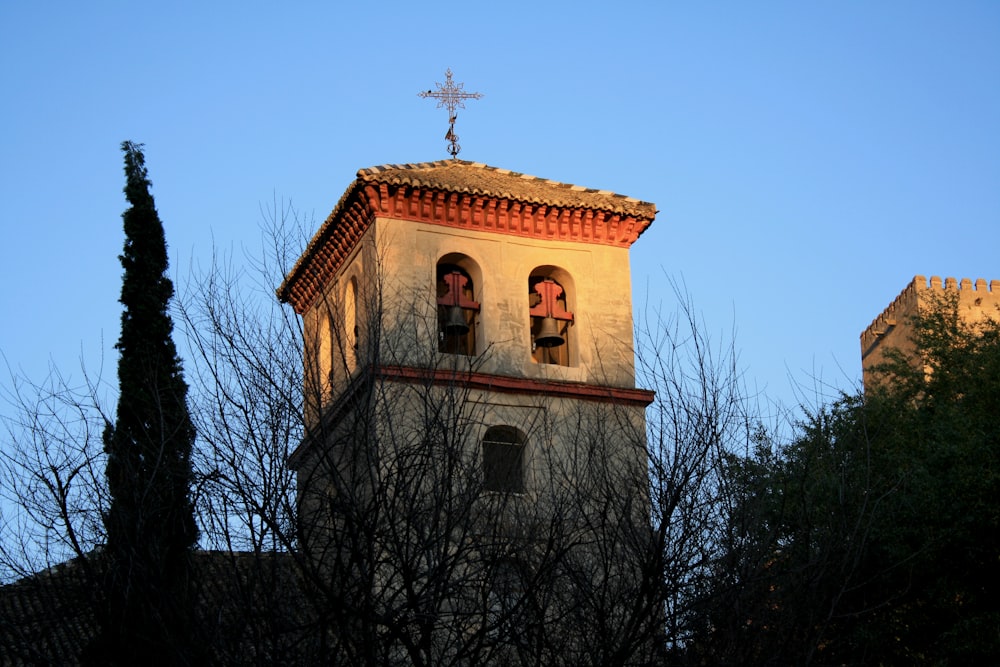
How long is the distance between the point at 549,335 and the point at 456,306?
1.53 m

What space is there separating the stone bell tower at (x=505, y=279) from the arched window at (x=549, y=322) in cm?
2

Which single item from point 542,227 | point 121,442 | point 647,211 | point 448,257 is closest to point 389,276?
point 448,257

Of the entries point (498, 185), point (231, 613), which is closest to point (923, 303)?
point (498, 185)

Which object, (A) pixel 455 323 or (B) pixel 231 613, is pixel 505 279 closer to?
(A) pixel 455 323

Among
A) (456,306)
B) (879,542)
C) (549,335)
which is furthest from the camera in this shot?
(549,335)

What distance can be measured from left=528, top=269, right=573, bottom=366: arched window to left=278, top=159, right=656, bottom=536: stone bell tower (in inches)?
0.8

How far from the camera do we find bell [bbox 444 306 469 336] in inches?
801

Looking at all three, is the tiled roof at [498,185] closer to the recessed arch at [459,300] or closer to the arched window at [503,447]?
the recessed arch at [459,300]

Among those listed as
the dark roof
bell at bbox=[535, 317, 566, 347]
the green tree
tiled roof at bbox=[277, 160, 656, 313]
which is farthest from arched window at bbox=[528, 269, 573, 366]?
the dark roof

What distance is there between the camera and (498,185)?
22328 mm

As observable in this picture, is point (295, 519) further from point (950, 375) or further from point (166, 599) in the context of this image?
point (950, 375)

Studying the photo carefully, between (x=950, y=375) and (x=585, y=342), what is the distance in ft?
19.4

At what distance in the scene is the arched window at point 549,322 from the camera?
21.5 m

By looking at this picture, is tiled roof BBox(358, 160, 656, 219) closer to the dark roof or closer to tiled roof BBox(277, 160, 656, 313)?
tiled roof BBox(277, 160, 656, 313)
